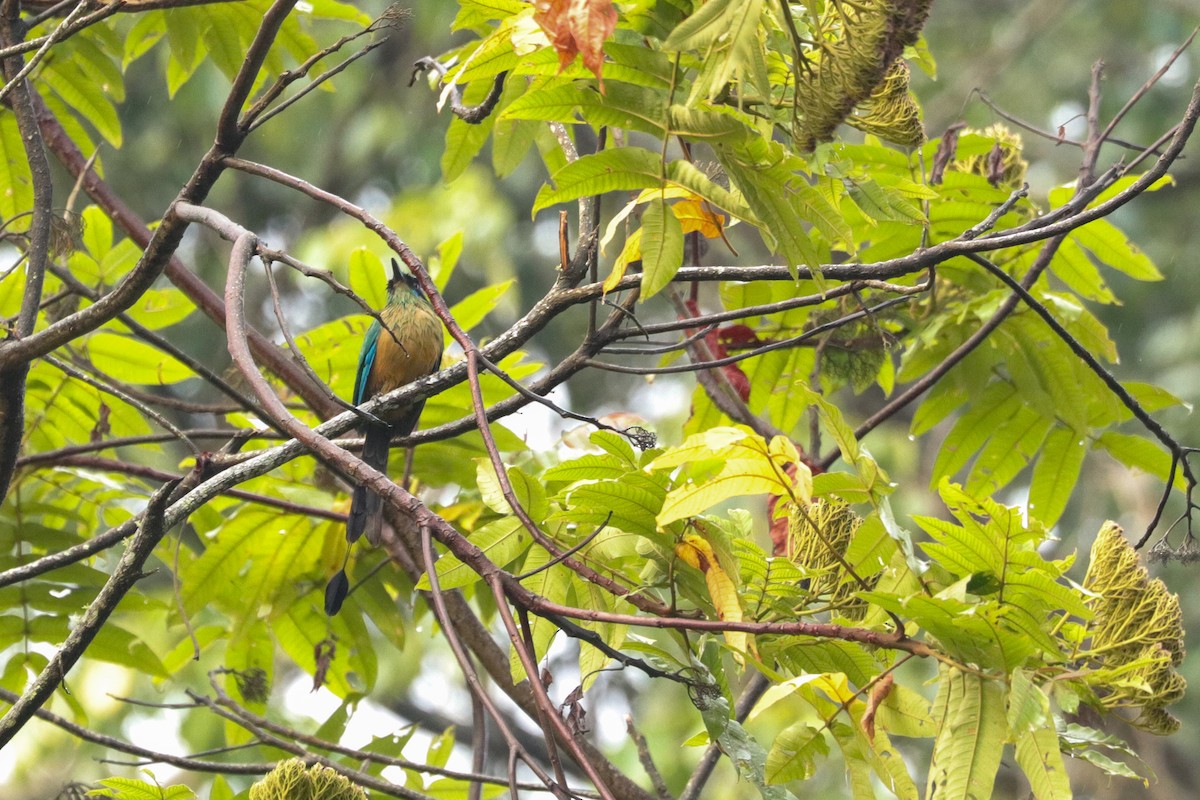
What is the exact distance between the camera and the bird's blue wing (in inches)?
152

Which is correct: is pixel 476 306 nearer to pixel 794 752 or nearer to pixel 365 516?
pixel 365 516

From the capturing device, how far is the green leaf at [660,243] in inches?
67.6

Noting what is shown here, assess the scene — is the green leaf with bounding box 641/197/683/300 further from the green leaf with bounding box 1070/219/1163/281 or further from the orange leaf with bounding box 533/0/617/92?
the green leaf with bounding box 1070/219/1163/281

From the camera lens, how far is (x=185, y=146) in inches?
431

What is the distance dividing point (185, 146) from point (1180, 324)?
8680 mm

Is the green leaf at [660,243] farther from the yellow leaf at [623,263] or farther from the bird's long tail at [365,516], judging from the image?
the bird's long tail at [365,516]

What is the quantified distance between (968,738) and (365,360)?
2.77 metres

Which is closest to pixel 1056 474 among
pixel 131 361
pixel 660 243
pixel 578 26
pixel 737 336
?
pixel 737 336

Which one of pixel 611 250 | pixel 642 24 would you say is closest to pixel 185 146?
pixel 611 250

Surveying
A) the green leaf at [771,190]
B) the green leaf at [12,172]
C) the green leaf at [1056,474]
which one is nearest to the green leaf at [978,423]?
the green leaf at [1056,474]

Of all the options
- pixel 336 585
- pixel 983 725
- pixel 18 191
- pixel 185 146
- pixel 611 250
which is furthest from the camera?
pixel 185 146

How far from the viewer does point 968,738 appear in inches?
65.6

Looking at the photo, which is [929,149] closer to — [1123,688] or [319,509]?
[1123,688]

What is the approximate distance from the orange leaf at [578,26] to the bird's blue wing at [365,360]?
2.34 metres
